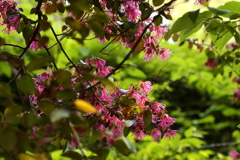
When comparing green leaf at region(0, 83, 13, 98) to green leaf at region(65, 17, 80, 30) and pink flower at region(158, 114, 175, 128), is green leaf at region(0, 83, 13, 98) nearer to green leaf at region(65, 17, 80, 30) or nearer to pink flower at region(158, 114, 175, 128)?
green leaf at region(65, 17, 80, 30)

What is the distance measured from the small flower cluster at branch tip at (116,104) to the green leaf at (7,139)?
0.23 meters

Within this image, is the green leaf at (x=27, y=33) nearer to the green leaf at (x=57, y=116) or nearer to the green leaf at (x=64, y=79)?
the green leaf at (x=64, y=79)

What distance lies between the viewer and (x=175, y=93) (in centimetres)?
291

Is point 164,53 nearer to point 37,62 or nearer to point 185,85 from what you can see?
point 37,62

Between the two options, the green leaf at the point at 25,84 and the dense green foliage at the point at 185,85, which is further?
the dense green foliage at the point at 185,85

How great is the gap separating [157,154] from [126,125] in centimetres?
123

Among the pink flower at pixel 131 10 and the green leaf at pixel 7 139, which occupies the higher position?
the pink flower at pixel 131 10

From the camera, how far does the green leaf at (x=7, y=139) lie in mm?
377

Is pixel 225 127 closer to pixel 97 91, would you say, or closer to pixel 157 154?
pixel 157 154

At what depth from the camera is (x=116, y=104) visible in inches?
26.7

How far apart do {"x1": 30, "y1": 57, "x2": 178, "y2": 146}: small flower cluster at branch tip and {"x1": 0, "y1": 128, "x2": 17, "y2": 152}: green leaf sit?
0.76 ft

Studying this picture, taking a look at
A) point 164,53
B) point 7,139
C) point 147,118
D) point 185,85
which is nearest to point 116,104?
point 147,118

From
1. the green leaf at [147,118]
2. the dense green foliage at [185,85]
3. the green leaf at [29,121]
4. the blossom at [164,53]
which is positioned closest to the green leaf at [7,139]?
the green leaf at [29,121]

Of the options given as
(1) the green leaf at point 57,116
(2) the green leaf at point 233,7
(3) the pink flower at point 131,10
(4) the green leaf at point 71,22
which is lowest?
(1) the green leaf at point 57,116
